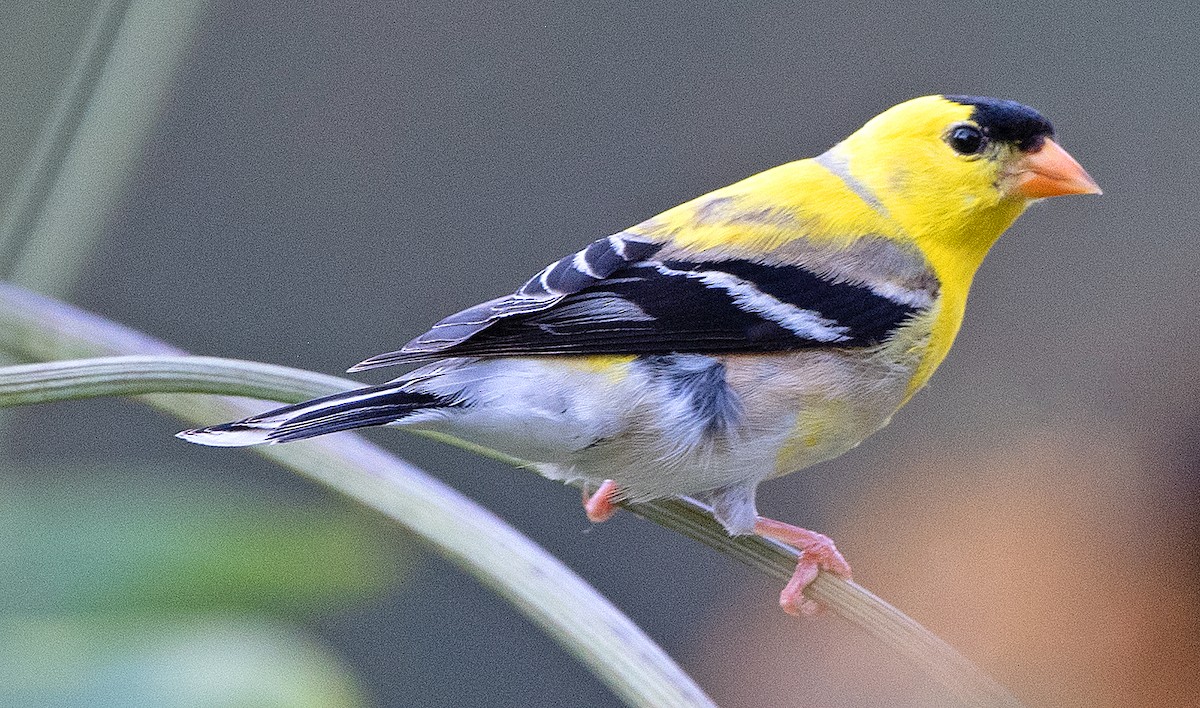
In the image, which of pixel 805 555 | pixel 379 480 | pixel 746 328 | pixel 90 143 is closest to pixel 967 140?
pixel 746 328

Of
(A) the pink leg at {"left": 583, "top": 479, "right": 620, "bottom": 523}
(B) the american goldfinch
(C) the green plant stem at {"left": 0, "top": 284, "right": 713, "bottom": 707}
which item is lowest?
(A) the pink leg at {"left": 583, "top": 479, "right": 620, "bottom": 523}

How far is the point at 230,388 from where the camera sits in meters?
0.80

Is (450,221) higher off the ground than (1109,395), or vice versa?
(1109,395)

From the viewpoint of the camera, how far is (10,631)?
605 mm

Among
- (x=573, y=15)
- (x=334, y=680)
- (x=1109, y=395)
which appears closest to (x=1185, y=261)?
(x=1109, y=395)

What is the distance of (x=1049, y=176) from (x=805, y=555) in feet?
1.58

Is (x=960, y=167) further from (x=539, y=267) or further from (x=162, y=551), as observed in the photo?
(x=162, y=551)

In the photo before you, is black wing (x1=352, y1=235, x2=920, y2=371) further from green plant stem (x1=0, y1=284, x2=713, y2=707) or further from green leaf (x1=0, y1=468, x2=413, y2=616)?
green leaf (x1=0, y1=468, x2=413, y2=616)

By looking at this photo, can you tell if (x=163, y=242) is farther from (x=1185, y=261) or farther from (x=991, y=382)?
(x=1185, y=261)

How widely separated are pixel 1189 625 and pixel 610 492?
2.23 ft

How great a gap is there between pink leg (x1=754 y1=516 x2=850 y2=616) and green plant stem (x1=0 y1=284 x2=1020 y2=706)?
0.55ft

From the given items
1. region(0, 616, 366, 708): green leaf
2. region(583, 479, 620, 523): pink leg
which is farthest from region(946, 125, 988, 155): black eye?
region(0, 616, 366, 708): green leaf

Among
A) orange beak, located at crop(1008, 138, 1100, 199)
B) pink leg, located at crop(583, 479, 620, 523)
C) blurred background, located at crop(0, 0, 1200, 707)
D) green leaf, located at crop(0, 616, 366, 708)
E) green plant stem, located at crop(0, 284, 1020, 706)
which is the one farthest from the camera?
pink leg, located at crop(583, 479, 620, 523)

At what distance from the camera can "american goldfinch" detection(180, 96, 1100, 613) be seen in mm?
1097
